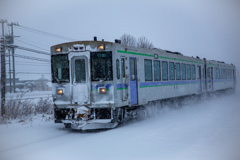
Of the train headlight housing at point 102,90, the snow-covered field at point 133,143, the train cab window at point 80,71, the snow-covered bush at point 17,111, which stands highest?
the train cab window at point 80,71

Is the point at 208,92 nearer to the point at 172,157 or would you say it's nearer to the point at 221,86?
the point at 221,86

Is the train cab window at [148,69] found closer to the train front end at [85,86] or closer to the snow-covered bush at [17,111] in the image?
the train front end at [85,86]

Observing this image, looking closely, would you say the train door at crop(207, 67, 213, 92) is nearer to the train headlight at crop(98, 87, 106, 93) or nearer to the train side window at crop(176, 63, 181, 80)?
the train side window at crop(176, 63, 181, 80)

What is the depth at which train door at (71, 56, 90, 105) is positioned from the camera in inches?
341

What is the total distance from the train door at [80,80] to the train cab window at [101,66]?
22 cm

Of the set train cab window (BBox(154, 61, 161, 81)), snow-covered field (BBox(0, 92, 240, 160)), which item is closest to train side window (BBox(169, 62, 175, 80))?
train cab window (BBox(154, 61, 161, 81))

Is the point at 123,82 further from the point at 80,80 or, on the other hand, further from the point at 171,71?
the point at 171,71

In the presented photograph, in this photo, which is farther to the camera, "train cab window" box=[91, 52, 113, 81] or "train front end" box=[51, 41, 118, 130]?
"train cab window" box=[91, 52, 113, 81]

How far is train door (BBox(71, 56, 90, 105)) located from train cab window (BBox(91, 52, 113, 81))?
0.22m

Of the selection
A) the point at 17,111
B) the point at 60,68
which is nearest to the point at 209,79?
the point at 60,68

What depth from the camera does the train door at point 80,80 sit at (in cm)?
867

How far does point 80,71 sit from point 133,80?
6.94ft

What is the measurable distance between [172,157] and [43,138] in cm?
408

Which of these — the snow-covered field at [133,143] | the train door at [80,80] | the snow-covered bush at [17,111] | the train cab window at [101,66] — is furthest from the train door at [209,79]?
the train door at [80,80]
